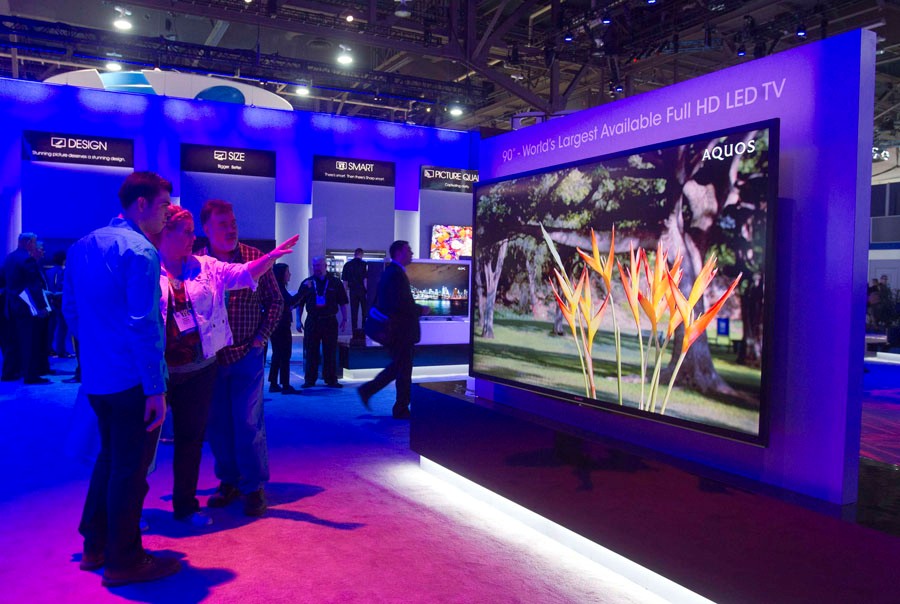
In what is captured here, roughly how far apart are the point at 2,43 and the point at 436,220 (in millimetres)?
8298

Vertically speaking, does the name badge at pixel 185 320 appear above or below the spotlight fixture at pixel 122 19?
below

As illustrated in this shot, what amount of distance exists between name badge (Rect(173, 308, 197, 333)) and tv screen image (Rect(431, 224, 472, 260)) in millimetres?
11432

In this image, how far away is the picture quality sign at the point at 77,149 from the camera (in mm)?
11180

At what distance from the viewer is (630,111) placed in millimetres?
3324

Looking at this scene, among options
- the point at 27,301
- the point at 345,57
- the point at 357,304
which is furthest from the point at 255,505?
the point at 345,57

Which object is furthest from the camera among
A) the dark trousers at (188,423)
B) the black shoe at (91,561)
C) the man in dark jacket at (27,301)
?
the man in dark jacket at (27,301)

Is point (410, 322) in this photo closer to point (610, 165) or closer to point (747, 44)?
point (610, 165)

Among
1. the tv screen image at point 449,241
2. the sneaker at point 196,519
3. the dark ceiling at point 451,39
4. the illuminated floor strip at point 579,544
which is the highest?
the dark ceiling at point 451,39

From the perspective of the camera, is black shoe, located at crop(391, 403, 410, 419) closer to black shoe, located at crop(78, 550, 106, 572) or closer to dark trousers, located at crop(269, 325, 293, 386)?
dark trousers, located at crop(269, 325, 293, 386)

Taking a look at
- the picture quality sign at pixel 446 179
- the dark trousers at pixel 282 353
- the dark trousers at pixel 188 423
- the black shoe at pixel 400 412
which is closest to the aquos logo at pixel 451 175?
the picture quality sign at pixel 446 179

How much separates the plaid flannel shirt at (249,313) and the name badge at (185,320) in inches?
18.0

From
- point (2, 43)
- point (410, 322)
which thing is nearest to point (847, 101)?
point (410, 322)

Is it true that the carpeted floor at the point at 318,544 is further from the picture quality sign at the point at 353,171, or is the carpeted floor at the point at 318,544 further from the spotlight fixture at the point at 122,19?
the spotlight fixture at the point at 122,19

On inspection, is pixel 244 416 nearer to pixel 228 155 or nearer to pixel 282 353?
pixel 282 353
